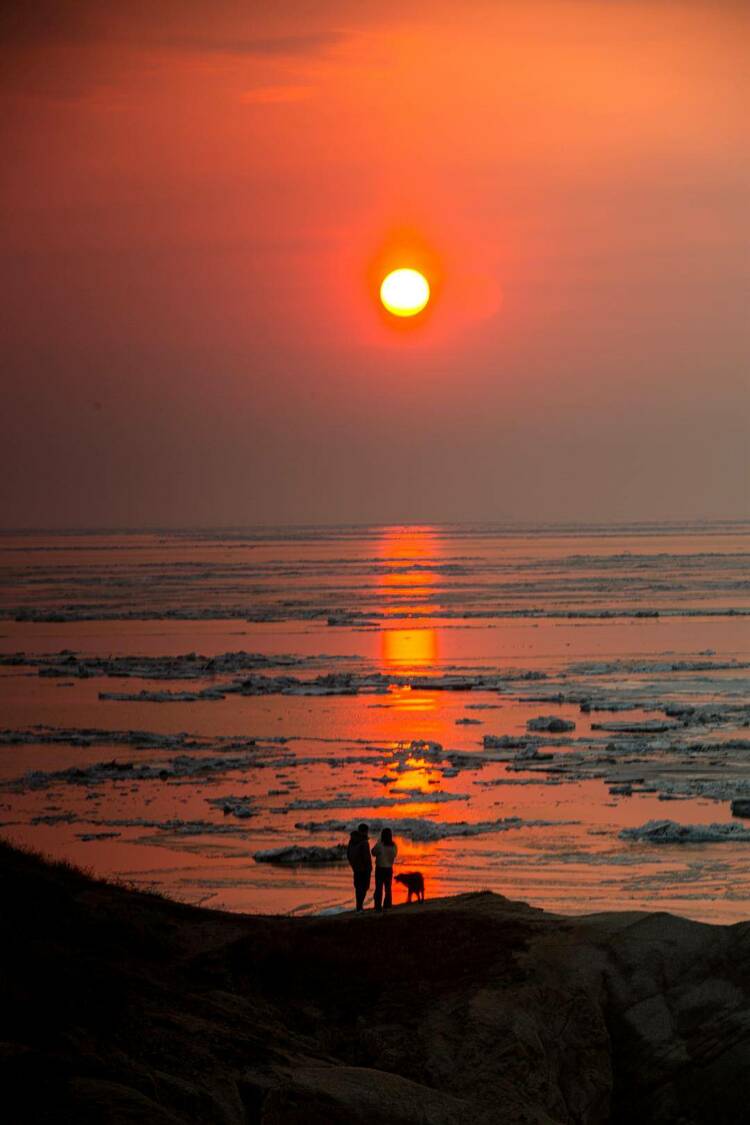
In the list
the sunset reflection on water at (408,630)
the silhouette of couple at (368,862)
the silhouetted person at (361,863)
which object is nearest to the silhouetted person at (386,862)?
the silhouette of couple at (368,862)

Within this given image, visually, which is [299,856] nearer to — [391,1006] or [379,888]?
[379,888]

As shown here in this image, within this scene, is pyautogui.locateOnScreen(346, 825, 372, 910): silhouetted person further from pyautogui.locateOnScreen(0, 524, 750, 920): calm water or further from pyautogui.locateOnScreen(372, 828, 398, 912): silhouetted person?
pyautogui.locateOnScreen(0, 524, 750, 920): calm water

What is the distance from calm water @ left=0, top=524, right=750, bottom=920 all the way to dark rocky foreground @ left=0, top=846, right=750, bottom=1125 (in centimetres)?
621

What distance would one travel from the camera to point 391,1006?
1470 centimetres

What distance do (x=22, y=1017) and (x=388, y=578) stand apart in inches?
3926

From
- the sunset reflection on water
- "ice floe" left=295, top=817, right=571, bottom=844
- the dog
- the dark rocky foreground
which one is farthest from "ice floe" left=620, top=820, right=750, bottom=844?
the sunset reflection on water

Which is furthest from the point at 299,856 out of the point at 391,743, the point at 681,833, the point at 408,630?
the point at 408,630

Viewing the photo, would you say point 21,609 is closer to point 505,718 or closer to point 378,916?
point 505,718

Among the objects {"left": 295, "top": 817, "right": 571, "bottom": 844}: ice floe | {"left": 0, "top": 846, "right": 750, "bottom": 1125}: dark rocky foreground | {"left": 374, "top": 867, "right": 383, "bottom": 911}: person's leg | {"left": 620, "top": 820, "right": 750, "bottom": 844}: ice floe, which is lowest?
{"left": 0, "top": 846, "right": 750, "bottom": 1125}: dark rocky foreground

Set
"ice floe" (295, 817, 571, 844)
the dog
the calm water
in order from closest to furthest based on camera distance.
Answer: the dog < the calm water < "ice floe" (295, 817, 571, 844)

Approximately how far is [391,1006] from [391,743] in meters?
22.0

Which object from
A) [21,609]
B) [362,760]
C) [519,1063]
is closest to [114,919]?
[519,1063]

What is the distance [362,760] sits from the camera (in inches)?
1352

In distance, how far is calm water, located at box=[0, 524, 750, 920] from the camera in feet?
81.1
